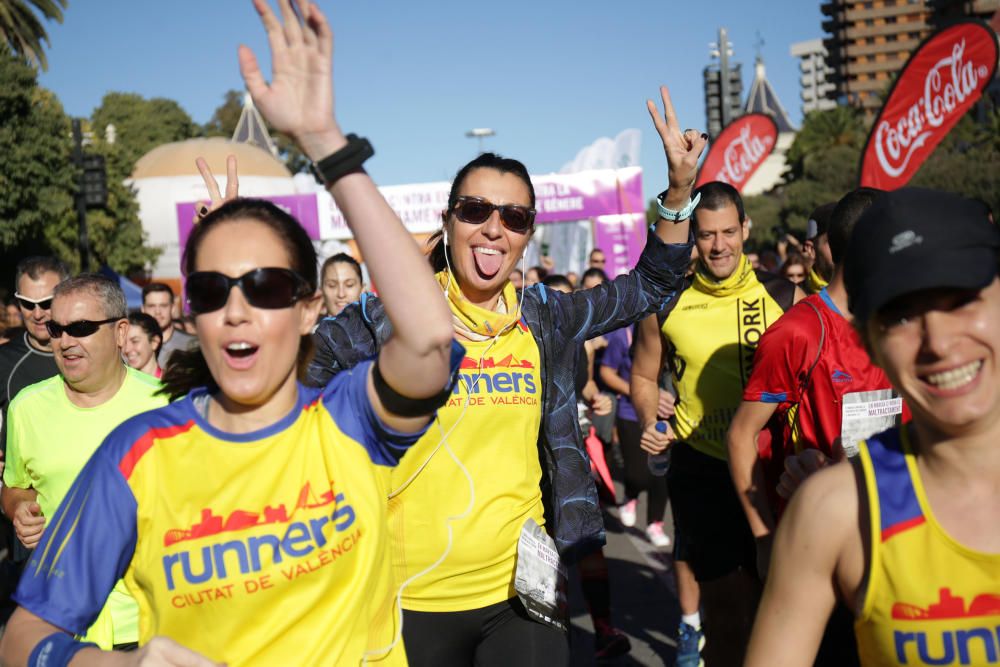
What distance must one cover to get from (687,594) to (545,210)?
530 inches

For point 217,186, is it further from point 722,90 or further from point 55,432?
point 722,90

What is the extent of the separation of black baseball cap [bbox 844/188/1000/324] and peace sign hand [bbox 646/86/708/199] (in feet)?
5.93

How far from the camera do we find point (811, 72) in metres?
174

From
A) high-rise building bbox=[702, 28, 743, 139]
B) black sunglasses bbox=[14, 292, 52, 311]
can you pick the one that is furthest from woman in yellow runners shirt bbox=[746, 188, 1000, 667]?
high-rise building bbox=[702, 28, 743, 139]

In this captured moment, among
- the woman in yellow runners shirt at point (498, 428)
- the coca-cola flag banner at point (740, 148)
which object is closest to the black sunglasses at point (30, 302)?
the woman in yellow runners shirt at point (498, 428)

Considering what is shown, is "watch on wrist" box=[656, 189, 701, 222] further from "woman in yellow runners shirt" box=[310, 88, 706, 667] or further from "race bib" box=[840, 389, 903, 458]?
"race bib" box=[840, 389, 903, 458]

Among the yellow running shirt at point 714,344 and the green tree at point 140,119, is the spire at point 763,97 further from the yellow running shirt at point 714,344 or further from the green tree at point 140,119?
the yellow running shirt at point 714,344

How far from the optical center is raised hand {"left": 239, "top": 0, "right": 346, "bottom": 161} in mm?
1962

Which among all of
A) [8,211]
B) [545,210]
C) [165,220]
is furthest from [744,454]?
[165,220]

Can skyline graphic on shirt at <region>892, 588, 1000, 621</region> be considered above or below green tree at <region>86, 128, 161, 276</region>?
below

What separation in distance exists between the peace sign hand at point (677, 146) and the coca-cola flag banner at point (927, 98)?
7814 millimetres

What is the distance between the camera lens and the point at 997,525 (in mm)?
1950

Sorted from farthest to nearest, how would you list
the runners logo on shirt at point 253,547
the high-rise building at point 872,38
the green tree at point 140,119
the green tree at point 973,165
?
the high-rise building at point 872,38 < the green tree at point 140,119 < the green tree at point 973,165 < the runners logo on shirt at point 253,547

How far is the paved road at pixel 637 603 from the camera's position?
6.07 m
